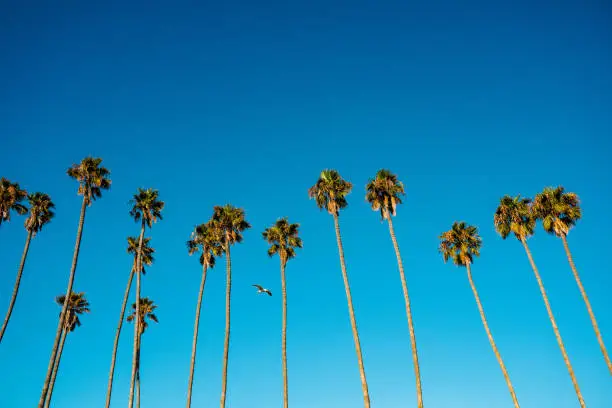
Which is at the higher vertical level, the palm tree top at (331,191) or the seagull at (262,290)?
the palm tree top at (331,191)

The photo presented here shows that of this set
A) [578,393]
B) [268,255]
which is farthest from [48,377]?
[578,393]

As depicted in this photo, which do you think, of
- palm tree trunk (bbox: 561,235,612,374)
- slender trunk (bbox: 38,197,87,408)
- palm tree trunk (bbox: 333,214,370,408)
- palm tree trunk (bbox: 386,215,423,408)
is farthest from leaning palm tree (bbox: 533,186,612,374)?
slender trunk (bbox: 38,197,87,408)

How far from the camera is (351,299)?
3538 centimetres

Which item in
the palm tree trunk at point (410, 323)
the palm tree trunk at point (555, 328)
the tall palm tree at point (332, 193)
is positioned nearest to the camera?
the palm tree trunk at point (410, 323)

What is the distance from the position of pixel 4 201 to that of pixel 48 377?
17080mm

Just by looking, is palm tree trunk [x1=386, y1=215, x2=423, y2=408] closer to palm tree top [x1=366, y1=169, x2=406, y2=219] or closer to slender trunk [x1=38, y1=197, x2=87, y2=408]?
palm tree top [x1=366, y1=169, x2=406, y2=219]

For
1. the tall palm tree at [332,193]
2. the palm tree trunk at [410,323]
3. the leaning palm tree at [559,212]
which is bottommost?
the palm tree trunk at [410,323]

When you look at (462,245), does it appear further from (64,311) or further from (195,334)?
(64,311)

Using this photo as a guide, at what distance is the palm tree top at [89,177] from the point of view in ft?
131

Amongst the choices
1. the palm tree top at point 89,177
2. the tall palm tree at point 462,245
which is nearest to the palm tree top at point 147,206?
the palm tree top at point 89,177

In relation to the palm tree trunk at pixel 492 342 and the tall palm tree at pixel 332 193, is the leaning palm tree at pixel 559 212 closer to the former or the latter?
the palm tree trunk at pixel 492 342

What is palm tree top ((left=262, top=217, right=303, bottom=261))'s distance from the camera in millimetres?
41031

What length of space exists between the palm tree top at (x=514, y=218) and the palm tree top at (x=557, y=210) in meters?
1.13

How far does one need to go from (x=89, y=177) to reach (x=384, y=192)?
26.8 metres
